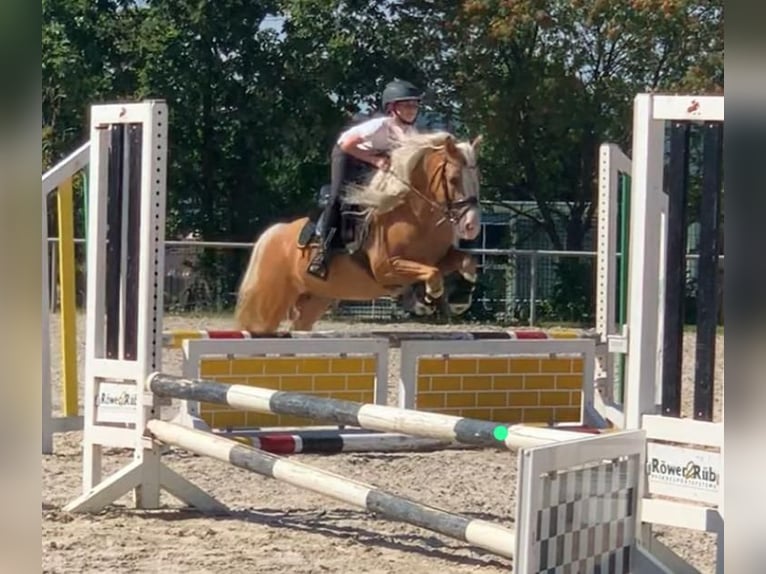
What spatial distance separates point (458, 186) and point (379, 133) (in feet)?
1.58

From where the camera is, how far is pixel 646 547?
2.74m

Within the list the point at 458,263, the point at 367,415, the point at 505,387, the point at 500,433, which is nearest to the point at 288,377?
the point at 505,387

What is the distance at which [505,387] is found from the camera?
5.51 metres

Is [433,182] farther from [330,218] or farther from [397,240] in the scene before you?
[330,218]

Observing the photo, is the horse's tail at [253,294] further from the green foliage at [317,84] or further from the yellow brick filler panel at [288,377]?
the green foliage at [317,84]

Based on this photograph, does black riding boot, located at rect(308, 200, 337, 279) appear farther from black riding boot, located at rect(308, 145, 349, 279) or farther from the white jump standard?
the white jump standard

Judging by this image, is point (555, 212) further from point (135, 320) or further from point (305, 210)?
point (135, 320)

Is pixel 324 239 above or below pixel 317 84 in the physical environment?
below

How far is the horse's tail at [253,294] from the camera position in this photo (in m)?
7.29

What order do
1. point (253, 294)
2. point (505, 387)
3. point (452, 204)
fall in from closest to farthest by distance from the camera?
point (505, 387), point (452, 204), point (253, 294)

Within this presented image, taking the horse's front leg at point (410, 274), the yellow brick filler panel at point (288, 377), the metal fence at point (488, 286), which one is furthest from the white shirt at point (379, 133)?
Answer: the metal fence at point (488, 286)

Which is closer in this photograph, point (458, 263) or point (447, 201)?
point (447, 201)

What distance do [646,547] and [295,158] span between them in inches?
517
